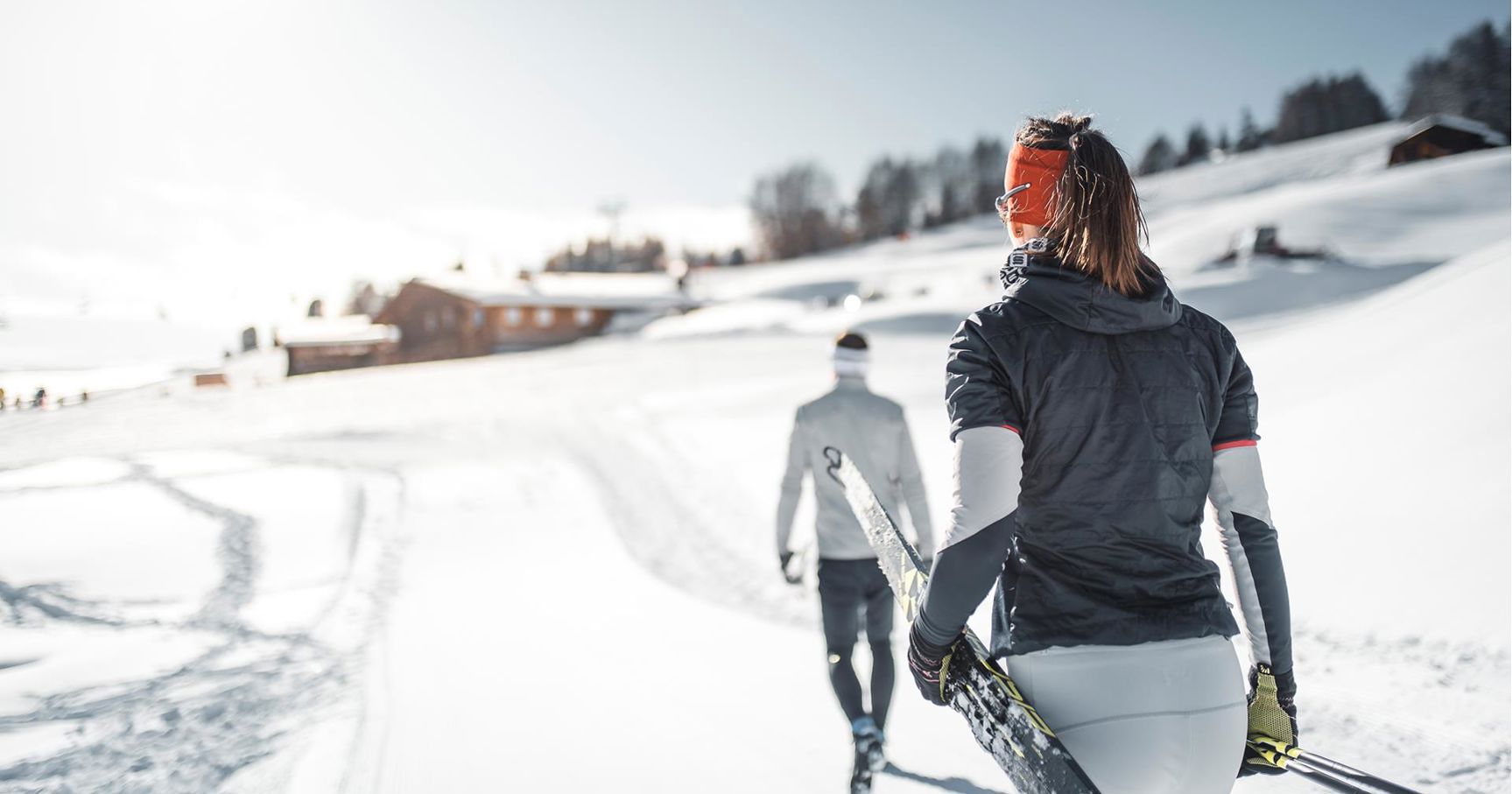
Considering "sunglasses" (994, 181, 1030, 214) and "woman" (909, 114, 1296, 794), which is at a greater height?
"sunglasses" (994, 181, 1030, 214)

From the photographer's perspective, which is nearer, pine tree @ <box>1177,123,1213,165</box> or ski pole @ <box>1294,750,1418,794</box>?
ski pole @ <box>1294,750,1418,794</box>

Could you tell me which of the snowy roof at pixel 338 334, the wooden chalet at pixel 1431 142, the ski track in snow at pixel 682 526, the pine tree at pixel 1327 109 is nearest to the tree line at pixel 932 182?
the pine tree at pixel 1327 109

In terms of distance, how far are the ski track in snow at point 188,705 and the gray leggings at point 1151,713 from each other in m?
4.10

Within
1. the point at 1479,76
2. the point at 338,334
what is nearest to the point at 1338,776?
the point at 1479,76

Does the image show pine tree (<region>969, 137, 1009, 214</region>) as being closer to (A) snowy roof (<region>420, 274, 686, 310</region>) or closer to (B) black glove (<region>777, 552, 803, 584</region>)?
(A) snowy roof (<region>420, 274, 686, 310</region>)

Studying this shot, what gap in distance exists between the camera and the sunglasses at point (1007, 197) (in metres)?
1.76

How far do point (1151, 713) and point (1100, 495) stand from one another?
425mm

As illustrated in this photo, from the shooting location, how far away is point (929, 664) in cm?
174

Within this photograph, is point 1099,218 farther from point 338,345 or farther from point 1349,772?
point 338,345

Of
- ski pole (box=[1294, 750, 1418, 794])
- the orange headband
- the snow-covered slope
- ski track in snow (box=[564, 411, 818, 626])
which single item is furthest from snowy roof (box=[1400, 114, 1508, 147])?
the orange headband

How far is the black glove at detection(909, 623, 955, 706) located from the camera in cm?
170

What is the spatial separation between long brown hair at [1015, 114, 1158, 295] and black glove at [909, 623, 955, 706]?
82cm

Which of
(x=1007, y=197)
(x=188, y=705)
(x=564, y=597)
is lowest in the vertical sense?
(x=564, y=597)

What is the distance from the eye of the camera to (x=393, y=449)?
39.5 feet
